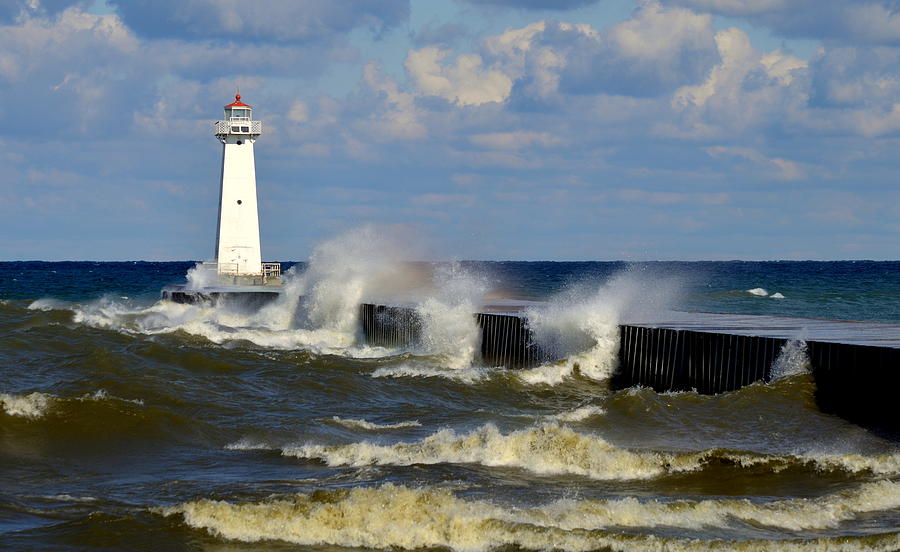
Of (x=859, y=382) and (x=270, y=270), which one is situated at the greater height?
(x=270, y=270)

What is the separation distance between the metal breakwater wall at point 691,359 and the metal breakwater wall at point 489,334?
2.15 meters

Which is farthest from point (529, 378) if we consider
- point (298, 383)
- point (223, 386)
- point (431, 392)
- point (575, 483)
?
point (575, 483)

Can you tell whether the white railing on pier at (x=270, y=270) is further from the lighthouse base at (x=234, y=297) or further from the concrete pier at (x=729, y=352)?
the concrete pier at (x=729, y=352)

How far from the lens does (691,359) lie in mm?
15664

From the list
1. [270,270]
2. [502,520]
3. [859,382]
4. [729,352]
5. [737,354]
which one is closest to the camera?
[502,520]

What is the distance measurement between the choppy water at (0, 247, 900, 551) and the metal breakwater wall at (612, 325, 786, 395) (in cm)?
63

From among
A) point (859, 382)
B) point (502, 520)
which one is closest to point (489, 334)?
point (859, 382)

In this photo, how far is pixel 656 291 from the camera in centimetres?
2545

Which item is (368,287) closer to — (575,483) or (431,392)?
(431,392)

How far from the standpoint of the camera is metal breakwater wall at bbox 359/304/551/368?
19.4 m

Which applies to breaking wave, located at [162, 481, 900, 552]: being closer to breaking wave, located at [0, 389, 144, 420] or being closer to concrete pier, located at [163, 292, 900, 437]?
concrete pier, located at [163, 292, 900, 437]

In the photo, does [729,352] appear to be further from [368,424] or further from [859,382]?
[368,424]

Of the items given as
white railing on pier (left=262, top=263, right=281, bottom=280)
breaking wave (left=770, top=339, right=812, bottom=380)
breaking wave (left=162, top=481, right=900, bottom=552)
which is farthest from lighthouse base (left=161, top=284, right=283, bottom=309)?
breaking wave (left=162, top=481, right=900, bottom=552)

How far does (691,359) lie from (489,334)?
19.5ft
